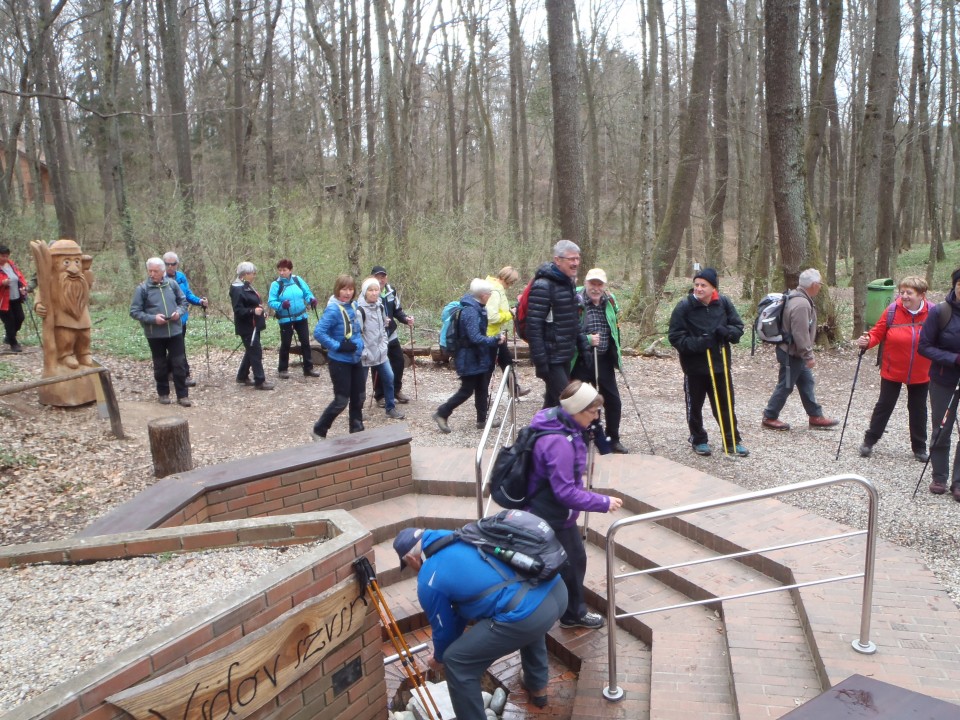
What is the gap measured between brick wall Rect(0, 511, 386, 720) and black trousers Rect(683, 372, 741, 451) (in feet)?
12.1

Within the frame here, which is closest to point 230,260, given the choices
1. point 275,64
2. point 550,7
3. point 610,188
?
point 550,7

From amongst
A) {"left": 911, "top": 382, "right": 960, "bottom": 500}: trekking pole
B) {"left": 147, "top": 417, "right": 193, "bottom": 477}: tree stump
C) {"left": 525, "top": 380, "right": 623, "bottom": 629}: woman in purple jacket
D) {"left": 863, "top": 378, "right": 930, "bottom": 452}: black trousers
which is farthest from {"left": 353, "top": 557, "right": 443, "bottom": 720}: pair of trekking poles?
{"left": 863, "top": 378, "right": 930, "bottom": 452}: black trousers

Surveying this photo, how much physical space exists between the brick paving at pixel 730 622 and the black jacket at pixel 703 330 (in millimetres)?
1151

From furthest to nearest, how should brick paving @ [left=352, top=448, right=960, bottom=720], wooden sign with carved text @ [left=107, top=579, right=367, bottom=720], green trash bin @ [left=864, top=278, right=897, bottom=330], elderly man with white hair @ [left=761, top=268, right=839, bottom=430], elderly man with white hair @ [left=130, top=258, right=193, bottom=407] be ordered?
green trash bin @ [left=864, top=278, right=897, bottom=330], elderly man with white hair @ [left=130, top=258, right=193, bottom=407], elderly man with white hair @ [left=761, top=268, right=839, bottom=430], brick paving @ [left=352, top=448, right=960, bottom=720], wooden sign with carved text @ [left=107, top=579, right=367, bottom=720]

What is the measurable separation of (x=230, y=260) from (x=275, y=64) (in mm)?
16361

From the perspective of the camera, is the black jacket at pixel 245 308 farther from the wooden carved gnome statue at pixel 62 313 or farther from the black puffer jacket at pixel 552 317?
the black puffer jacket at pixel 552 317

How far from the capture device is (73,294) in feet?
26.8

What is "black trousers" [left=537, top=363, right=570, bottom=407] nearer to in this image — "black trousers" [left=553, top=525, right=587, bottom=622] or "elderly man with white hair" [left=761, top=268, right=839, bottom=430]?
"black trousers" [left=553, top=525, right=587, bottom=622]

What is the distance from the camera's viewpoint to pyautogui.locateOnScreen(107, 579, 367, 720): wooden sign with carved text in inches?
114

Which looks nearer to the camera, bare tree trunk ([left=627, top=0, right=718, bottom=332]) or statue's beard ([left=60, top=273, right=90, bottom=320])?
statue's beard ([left=60, top=273, right=90, bottom=320])

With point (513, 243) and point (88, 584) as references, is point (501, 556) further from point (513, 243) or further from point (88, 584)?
point (513, 243)

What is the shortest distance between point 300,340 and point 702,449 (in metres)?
6.02

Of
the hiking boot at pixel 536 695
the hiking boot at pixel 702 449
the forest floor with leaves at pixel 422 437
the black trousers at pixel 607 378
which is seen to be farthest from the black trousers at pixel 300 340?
the hiking boot at pixel 536 695

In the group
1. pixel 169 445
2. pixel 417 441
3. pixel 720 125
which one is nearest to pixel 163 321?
pixel 169 445
